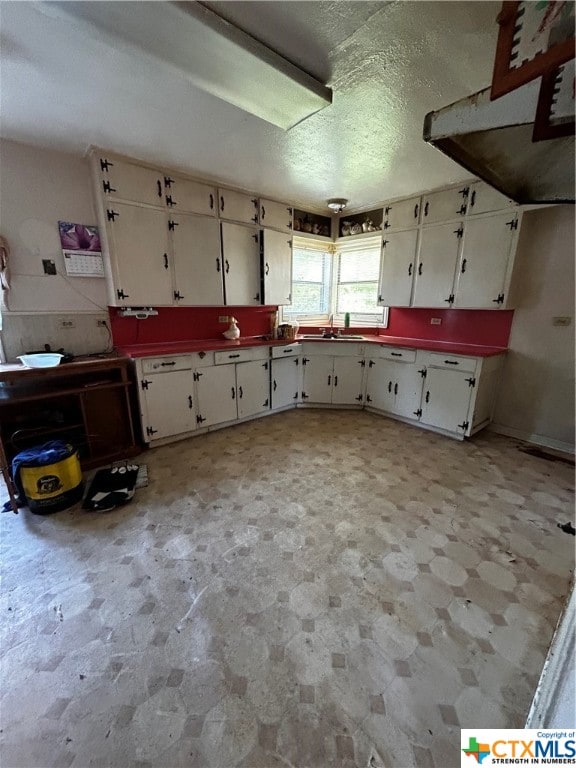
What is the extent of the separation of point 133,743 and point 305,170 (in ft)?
12.6

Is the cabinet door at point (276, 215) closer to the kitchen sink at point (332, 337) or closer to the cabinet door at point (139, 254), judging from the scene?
the cabinet door at point (139, 254)

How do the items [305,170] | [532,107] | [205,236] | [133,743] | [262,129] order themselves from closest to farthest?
1. [532,107]
2. [133,743]
3. [262,129]
4. [305,170]
5. [205,236]

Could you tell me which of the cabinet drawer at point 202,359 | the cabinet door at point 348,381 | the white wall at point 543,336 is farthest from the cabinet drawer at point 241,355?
the white wall at point 543,336

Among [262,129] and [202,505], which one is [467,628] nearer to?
[202,505]

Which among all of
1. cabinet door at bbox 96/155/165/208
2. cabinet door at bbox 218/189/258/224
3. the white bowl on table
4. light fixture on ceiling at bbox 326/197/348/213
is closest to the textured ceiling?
cabinet door at bbox 96/155/165/208

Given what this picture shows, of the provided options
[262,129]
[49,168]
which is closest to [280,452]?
[262,129]

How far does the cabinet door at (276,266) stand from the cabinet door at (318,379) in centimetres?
90

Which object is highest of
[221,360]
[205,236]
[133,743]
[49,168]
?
[49,168]

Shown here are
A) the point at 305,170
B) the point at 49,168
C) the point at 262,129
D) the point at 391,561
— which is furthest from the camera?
the point at 305,170

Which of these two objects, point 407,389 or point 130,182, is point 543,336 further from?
point 130,182

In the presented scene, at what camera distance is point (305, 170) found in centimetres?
298

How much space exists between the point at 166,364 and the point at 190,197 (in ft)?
5.62

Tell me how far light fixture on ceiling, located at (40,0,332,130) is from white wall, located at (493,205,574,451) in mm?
2566

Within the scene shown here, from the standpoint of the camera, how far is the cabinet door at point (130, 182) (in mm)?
2671
